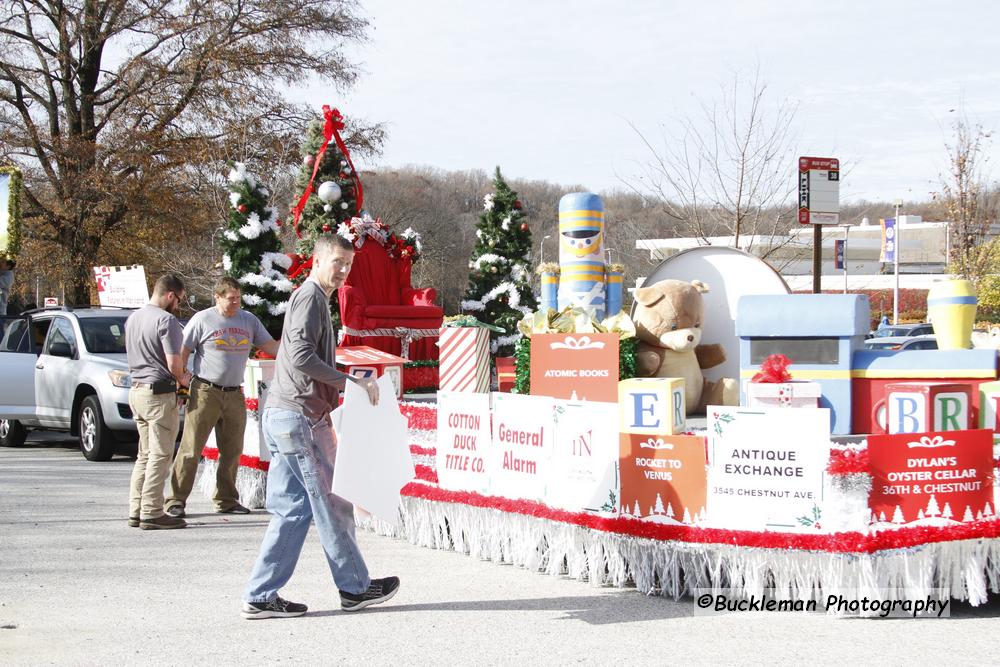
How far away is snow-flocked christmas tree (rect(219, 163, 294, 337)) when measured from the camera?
15.3 m

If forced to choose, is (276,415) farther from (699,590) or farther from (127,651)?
(699,590)

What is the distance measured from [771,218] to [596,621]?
1400 cm

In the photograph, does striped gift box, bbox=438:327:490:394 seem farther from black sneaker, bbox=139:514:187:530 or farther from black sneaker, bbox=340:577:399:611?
black sneaker, bbox=340:577:399:611

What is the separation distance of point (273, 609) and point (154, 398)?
119 inches

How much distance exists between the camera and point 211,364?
7.88 meters

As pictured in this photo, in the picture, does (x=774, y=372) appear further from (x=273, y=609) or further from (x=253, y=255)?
(x=253, y=255)

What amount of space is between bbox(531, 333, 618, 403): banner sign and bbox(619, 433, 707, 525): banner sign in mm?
1978

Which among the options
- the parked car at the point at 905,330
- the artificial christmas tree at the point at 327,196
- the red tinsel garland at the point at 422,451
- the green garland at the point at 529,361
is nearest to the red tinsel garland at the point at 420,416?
the red tinsel garland at the point at 422,451

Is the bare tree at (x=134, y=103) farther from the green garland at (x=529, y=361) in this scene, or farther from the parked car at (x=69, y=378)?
the green garland at (x=529, y=361)

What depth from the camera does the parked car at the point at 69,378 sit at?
11242 mm

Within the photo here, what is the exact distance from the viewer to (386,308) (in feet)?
42.1

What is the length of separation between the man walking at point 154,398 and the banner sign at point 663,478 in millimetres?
3672

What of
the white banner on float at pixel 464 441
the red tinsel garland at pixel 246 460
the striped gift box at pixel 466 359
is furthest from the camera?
the striped gift box at pixel 466 359

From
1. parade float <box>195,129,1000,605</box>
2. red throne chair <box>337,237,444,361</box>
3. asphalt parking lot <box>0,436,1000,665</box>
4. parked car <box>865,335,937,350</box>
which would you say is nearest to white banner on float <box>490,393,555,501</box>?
parade float <box>195,129,1000,605</box>
